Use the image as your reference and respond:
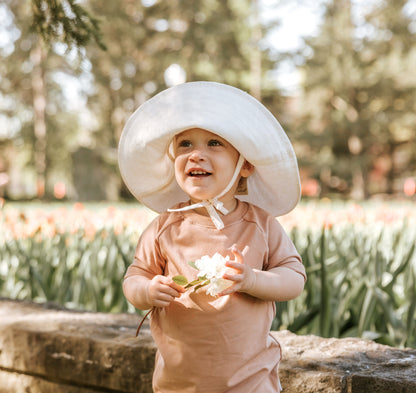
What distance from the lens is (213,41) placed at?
57.1 ft

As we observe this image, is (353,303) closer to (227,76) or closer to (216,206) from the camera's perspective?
(216,206)

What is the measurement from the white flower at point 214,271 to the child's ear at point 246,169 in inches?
13.0

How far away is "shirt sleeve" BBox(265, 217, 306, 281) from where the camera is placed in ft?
4.23

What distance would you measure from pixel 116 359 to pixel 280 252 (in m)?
0.80

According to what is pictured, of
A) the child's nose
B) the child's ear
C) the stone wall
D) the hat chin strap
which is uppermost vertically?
the child's nose

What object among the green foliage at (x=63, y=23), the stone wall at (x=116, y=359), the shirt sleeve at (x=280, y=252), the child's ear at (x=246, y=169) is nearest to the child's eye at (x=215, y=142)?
the child's ear at (x=246, y=169)

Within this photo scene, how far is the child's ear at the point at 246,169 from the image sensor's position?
4.47 feet

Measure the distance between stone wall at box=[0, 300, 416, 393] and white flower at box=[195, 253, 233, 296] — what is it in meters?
0.60

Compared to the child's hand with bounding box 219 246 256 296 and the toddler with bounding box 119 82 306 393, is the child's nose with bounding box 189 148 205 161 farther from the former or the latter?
the child's hand with bounding box 219 246 256 296

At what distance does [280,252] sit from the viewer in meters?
1.30

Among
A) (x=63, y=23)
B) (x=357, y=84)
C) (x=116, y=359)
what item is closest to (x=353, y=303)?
(x=116, y=359)

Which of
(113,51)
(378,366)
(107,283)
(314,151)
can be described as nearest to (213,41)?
(113,51)

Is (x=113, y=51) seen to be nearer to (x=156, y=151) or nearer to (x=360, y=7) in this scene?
(x=360, y=7)

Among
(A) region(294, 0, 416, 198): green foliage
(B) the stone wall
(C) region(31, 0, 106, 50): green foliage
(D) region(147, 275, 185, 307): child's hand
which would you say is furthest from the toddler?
(A) region(294, 0, 416, 198): green foliage
